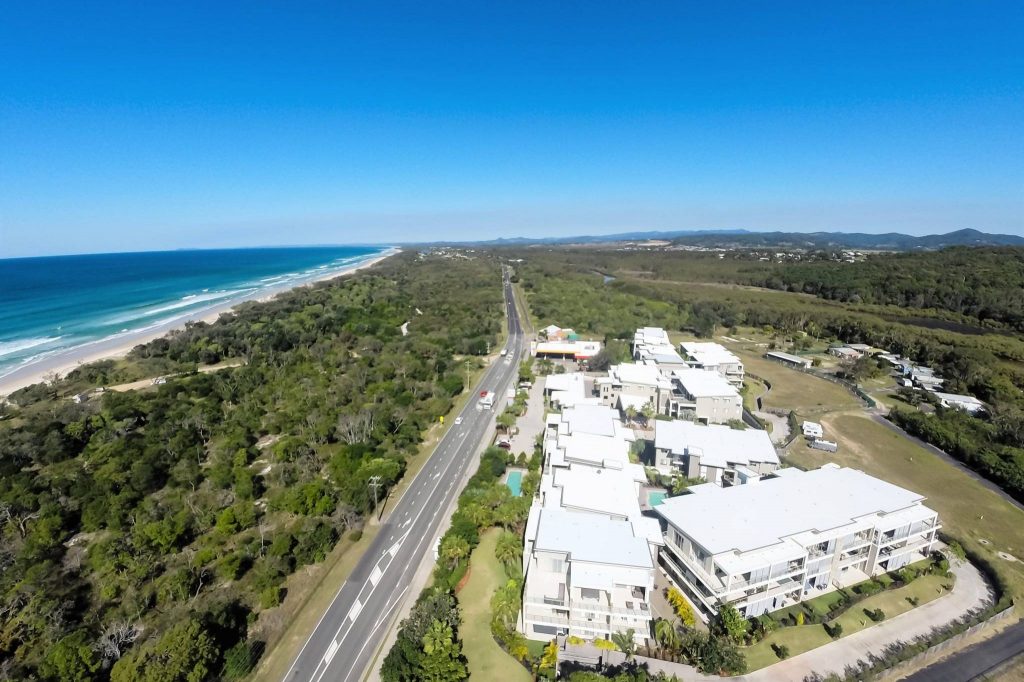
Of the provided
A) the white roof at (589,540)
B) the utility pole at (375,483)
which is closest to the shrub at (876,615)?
the white roof at (589,540)

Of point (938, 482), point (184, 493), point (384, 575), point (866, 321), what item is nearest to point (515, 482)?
point (384, 575)

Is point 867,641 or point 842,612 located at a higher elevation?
point 842,612

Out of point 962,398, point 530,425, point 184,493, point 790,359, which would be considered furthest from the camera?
point 790,359

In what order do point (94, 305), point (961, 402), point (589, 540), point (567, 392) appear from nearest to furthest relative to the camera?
1. point (589, 540)
2. point (567, 392)
3. point (961, 402)
4. point (94, 305)

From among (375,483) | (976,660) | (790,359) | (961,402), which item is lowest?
(976,660)

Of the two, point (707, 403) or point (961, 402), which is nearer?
point (707, 403)

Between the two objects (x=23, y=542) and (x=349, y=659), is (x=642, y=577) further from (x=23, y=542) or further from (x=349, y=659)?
(x=23, y=542)

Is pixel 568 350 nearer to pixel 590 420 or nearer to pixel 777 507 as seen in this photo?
pixel 590 420

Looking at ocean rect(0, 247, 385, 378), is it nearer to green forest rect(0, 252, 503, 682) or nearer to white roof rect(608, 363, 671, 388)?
green forest rect(0, 252, 503, 682)
